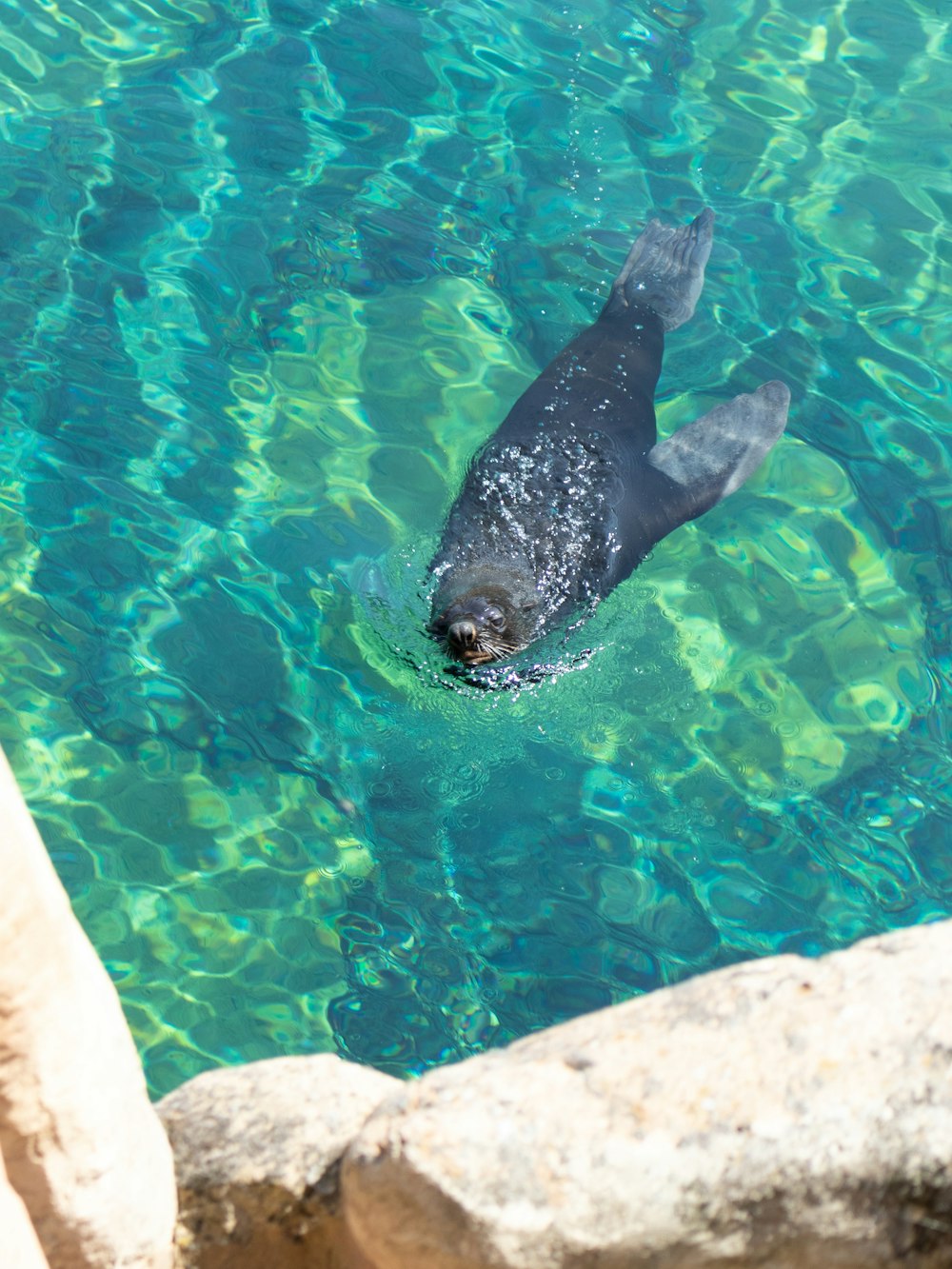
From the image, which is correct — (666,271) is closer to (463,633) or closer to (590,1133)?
(463,633)

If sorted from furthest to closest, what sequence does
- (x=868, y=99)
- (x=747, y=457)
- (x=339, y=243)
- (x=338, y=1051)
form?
(x=868, y=99)
(x=339, y=243)
(x=747, y=457)
(x=338, y=1051)

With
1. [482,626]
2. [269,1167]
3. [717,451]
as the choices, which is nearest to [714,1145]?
[269,1167]

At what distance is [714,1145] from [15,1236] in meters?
1.24

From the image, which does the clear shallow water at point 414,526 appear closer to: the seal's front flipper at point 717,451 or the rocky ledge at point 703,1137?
the seal's front flipper at point 717,451

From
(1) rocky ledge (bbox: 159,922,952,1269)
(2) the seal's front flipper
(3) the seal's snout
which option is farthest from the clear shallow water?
(1) rocky ledge (bbox: 159,922,952,1269)

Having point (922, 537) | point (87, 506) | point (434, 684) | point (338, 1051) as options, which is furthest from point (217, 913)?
point (922, 537)

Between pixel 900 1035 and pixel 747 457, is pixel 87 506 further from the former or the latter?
pixel 900 1035

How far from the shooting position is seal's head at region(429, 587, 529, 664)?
5141mm

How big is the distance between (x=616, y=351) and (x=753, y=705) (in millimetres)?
2092

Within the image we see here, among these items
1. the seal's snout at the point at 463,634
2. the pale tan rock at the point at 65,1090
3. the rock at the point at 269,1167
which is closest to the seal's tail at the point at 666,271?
the seal's snout at the point at 463,634

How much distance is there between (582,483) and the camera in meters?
5.91

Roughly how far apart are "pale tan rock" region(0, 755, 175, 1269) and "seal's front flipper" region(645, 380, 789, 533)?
4.27 m

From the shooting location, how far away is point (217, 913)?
16.0ft

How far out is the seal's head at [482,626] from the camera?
5.14 meters
